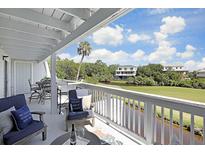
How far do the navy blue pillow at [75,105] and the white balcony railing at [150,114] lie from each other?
2.33 feet

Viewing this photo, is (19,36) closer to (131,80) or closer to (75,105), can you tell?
(75,105)

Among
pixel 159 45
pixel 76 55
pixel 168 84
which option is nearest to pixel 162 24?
pixel 159 45

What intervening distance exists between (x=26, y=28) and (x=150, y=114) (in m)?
3.32

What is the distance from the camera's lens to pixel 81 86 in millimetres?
6359

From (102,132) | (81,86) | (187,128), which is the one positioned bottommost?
(102,132)

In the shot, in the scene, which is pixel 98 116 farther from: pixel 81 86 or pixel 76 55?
pixel 76 55

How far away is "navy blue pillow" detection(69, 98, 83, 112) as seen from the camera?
4507 millimetres

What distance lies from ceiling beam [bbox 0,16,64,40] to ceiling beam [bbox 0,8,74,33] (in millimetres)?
840

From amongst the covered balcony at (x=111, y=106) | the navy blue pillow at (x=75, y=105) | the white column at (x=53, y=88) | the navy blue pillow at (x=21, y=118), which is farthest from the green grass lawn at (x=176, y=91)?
the navy blue pillow at (x=21, y=118)

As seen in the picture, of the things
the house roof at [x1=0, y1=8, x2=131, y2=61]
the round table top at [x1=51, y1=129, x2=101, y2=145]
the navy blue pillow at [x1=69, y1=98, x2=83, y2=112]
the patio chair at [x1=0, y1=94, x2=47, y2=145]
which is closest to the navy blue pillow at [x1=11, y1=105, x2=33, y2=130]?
the patio chair at [x1=0, y1=94, x2=47, y2=145]

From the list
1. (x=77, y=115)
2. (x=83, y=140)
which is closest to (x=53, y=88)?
(x=77, y=115)
